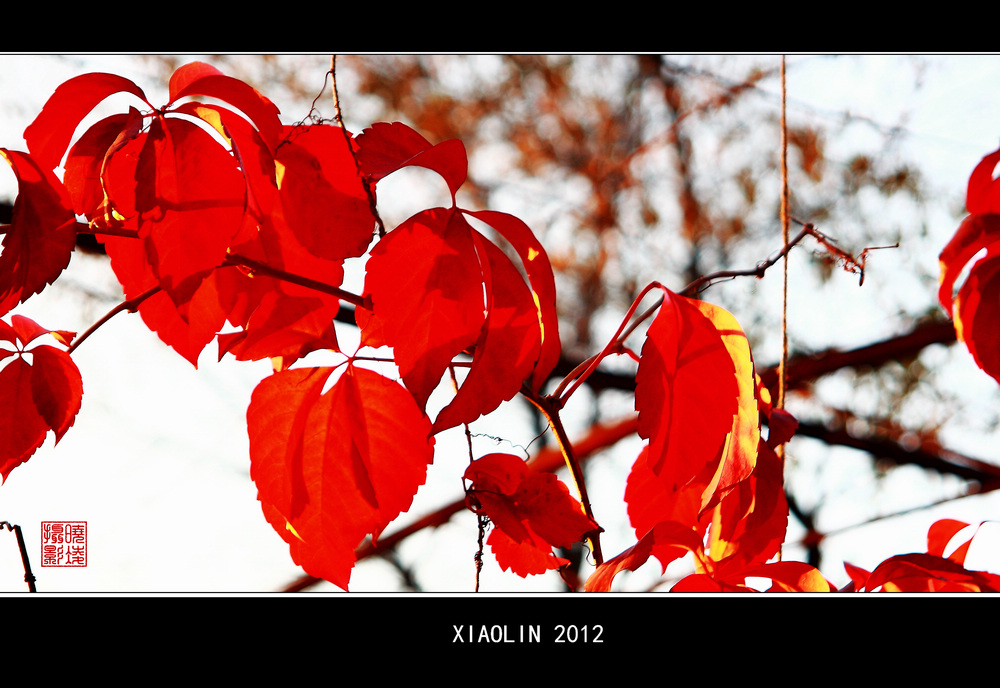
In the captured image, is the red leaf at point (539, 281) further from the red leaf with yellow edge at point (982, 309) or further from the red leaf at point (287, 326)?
the red leaf with yellow edge at point (982, 309)

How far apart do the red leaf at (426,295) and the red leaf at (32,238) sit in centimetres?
8

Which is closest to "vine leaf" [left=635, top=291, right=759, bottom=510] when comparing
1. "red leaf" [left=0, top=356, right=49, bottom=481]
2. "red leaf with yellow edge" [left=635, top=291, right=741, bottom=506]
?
"red leaf with yellow edge" [left=635, top=291, right=741, bottom=506]

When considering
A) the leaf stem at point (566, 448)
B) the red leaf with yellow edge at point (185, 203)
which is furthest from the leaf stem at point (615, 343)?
the red leaf with yellow edge at point (185, 203)

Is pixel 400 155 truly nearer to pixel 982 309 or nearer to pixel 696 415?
pixel 696 415

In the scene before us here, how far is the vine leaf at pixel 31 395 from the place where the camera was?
23cm

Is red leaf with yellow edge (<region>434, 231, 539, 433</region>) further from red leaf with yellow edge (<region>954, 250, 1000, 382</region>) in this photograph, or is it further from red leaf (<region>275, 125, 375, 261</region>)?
red leaf with yellow edge (<region>954, 250, 1000, 382</region>)

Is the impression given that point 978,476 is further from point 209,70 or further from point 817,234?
point 209,70

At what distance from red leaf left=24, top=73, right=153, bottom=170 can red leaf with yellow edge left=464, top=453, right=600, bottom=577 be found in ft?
0.52

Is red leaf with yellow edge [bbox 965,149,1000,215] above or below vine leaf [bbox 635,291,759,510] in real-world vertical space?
above

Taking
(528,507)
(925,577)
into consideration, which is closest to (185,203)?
(528,507)

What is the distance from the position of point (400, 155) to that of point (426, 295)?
0.04 m

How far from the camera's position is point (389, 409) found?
0.21 m

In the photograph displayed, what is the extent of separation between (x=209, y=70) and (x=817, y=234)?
0.21 metres

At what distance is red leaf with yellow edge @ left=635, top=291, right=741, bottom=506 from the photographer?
19 cm
